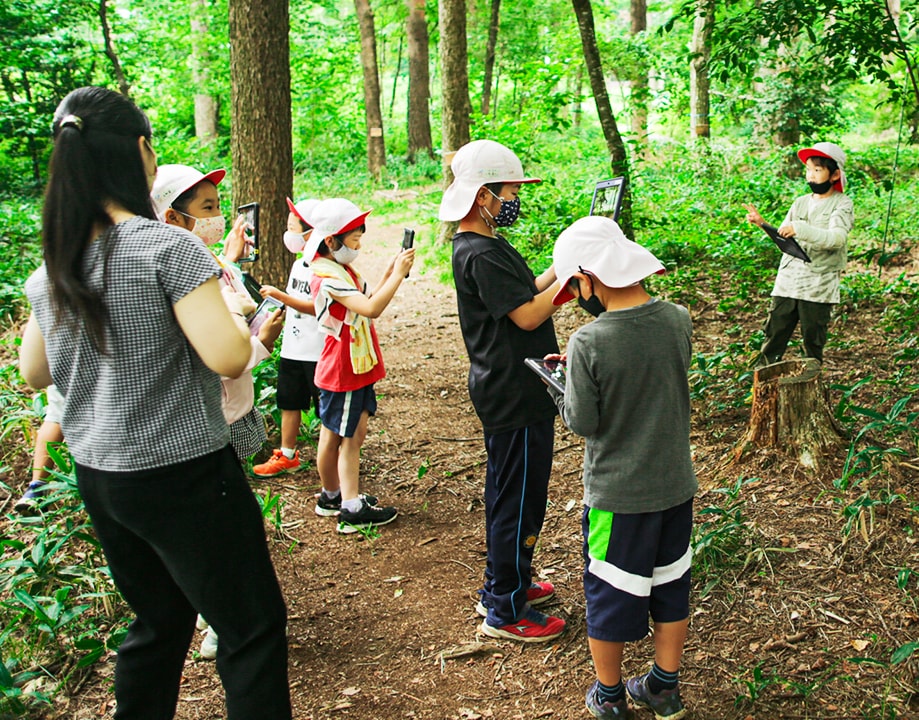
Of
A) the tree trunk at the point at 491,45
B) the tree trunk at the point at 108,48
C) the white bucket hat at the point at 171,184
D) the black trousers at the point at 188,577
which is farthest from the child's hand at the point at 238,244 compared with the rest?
the tree trunk at the point at 491,45

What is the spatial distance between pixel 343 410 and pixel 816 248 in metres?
3.66

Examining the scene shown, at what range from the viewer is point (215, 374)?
2.29 meters

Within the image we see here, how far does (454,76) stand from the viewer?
10.3 meters

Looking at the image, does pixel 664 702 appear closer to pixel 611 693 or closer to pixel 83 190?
pixel 611 693

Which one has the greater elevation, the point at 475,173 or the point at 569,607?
the point at 475,173

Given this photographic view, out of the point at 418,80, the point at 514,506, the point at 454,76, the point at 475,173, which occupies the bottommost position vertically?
the point at 514,506

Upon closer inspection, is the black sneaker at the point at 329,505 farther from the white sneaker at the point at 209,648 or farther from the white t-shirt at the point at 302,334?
the white sneaker at the point at 209,648

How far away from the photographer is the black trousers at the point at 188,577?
2182mm

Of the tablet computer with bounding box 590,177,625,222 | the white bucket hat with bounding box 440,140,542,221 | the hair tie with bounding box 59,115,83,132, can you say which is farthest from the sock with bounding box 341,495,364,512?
the hair tie with bounding box 59,115,83,132

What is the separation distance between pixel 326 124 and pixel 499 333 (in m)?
23.1

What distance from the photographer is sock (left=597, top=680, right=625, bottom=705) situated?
2.86m

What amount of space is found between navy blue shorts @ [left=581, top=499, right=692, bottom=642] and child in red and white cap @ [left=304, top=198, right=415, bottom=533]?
1741mm

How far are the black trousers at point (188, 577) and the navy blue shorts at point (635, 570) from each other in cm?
113

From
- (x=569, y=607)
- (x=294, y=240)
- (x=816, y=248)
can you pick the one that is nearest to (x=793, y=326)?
(x=816, y=248)
